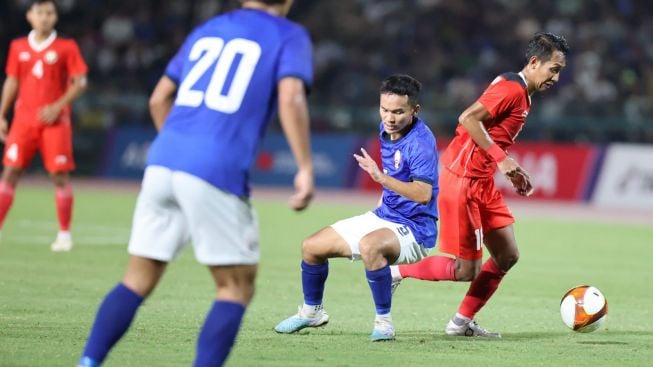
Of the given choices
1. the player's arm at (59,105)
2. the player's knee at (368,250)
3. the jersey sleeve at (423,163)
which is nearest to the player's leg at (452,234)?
the jersey sleeve at (423,163)

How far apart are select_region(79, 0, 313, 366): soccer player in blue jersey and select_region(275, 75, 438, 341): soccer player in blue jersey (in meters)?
2.14

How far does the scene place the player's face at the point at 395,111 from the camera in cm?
764

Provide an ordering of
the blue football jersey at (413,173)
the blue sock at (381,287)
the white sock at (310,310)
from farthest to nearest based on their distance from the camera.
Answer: the white sock at (310,310) → the blue football jersey at (413,173) → the blue sock at (381,287)

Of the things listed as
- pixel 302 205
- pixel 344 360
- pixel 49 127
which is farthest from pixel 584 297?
pixel 49 127

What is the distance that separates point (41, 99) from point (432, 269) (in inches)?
223

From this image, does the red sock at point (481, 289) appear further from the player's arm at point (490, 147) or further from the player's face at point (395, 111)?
the player's face at point (395, 111)

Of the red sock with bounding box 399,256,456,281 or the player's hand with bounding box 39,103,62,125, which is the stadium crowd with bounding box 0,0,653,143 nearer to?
the player's hand with bounding box 39,103,62,125

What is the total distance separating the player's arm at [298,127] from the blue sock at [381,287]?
234cm

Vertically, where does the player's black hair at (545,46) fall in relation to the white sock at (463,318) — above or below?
above

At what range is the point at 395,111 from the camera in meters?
7.66

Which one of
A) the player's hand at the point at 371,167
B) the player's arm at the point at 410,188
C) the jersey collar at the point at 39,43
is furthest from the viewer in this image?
the jersey collar at the point at 39,43

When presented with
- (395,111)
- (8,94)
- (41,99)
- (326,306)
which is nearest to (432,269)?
(395,111)

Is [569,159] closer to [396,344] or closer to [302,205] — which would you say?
[396,344]

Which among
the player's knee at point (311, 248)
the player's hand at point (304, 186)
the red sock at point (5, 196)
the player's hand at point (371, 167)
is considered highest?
the player's hand at point (304, 186)
